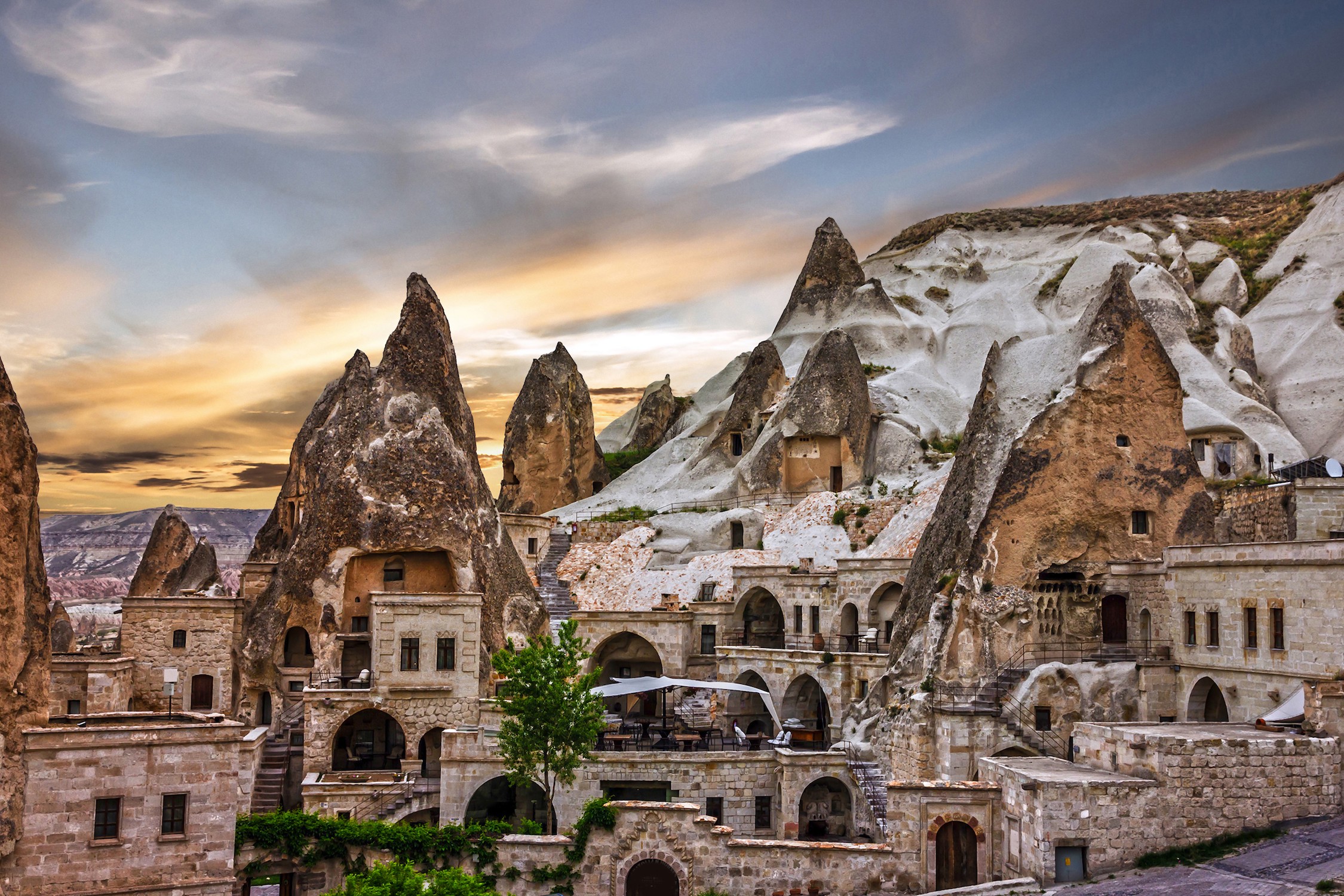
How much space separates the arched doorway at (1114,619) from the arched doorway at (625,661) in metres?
20.6

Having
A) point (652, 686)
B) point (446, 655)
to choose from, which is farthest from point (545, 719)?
point (446, 655)

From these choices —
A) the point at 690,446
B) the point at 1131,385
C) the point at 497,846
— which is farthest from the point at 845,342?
the point at 497,846

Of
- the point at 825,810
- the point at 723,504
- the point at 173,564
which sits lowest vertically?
the point at 825,810

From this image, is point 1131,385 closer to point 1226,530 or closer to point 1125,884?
point 1226,530

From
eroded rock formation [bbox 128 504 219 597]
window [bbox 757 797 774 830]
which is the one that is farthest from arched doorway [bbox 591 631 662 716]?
eroded rock formation [bbox 128 504 219 597]

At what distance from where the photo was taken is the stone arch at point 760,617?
54.6m

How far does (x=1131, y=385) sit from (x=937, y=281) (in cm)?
6172

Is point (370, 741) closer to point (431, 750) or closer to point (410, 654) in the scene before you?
point (431, 750)

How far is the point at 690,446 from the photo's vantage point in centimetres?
8100

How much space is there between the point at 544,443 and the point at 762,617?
29.5 meters

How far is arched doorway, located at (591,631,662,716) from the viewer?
54.5m

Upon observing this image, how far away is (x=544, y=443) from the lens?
267 ft

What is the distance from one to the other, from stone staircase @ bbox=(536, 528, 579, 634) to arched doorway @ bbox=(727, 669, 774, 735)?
9.02m

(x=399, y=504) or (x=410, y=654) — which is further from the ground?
(x=399, y=504)
